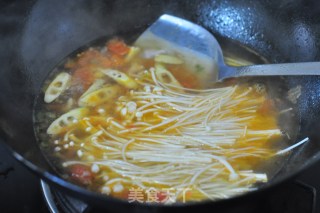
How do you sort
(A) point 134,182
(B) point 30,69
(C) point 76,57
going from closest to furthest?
1. (A) point 134,182
2. (B) point 30,69
3. (C) point 76,57

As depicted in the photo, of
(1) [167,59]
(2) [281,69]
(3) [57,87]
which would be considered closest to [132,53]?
(1) [167,59]

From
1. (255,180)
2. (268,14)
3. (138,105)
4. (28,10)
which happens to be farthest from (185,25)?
(255,180)

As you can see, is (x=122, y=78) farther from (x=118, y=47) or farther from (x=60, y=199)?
(x=60, y=199)

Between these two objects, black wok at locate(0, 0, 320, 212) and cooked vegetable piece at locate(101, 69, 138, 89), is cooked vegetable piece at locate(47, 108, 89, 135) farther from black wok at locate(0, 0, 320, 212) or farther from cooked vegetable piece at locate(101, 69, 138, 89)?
cooked vegetable piece at locate(101, 69, 138, 89)

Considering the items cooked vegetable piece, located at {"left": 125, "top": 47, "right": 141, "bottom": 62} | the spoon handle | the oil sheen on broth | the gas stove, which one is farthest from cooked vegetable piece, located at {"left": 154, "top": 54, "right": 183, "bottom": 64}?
the gas stove

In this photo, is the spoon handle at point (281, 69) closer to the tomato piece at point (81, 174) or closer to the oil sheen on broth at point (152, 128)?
the oil sheen on broth at point (152, 128)

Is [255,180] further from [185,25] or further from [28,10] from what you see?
[28,10]

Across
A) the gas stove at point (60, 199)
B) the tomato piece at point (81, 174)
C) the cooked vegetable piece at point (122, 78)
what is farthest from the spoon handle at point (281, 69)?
the tomato piece at point (81, 174)
